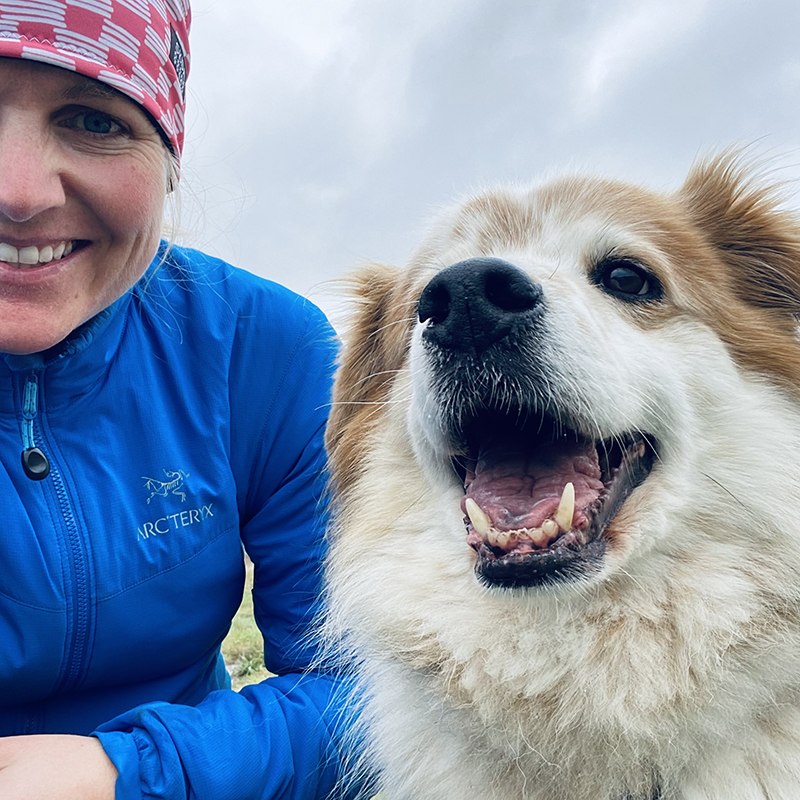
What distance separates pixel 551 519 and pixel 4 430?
1359 millimetres

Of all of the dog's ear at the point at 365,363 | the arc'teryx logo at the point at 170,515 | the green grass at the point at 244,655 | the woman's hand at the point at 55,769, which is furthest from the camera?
the green grass at the point at 244,655

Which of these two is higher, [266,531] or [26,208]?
[26,208]

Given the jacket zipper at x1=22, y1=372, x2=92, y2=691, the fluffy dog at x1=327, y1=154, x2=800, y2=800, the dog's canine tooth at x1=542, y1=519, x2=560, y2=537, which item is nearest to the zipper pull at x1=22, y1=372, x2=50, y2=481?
the jacket zipper at x1=22, y1=372, x2=92, y2=691

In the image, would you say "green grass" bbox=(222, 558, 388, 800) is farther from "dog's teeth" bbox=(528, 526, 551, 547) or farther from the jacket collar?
"dog's teeth" bbox=(528, 526, 551, 547)

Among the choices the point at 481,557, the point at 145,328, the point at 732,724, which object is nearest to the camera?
the point at 732,724

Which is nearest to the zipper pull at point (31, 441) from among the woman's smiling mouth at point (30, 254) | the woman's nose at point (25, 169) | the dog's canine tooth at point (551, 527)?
the woman's smiling mouth at point (30, 254)

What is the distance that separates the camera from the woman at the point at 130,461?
1773mm

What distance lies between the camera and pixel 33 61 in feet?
5.69

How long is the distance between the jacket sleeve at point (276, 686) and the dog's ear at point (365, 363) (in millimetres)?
75

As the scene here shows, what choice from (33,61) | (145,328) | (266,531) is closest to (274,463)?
(266,531)

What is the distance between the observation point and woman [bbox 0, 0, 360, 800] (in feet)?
5.82

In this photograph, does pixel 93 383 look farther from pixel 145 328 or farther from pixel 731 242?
pixel 731 242

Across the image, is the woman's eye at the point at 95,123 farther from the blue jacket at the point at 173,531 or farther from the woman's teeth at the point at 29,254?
the blue jacket at the point at 173,531

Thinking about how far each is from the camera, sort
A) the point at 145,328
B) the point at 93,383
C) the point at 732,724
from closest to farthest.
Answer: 1. the point at 732,724
2. the point at 93,383
3. the point at 145,328
